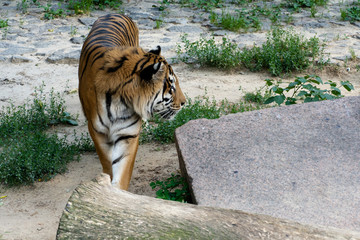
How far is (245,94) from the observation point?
18.2 feet

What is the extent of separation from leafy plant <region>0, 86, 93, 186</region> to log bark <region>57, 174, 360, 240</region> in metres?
1.87

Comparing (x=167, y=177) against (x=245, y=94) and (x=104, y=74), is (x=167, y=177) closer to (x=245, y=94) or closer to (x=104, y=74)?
(x=104, y=74)

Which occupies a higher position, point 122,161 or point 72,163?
point 122,161

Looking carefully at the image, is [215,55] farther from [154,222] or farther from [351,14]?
[154,222]

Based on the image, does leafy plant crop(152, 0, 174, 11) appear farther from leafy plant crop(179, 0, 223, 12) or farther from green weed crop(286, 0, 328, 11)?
green weed crop(286, 0, 328, 11)

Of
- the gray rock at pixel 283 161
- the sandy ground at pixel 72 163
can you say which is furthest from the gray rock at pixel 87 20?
the gray rock at pixel 283 161

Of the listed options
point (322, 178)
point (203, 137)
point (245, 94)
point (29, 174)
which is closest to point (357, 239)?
point (322, 178)

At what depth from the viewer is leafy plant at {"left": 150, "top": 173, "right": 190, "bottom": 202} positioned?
3443 mm

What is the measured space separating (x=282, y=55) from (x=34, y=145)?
365 cm

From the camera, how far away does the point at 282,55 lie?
6164 mm

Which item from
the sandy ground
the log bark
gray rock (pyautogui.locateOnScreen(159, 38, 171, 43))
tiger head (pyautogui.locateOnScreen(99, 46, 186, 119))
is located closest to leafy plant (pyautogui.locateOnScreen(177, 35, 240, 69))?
the sandy ground

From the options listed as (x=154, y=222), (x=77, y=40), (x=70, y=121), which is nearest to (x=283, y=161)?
(x=154, y=222)

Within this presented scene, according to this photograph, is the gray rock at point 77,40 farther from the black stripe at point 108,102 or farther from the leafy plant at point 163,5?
the black stripe at point 108,102

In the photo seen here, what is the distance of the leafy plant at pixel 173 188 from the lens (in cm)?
344
